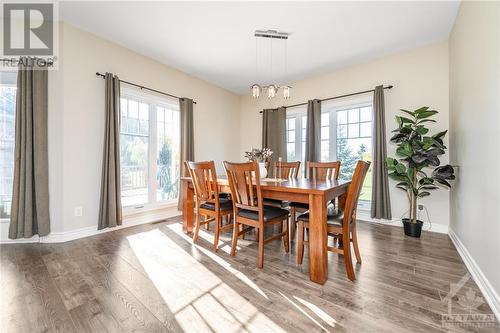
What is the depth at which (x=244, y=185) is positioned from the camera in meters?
2.17

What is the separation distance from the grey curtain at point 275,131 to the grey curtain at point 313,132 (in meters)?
0.61

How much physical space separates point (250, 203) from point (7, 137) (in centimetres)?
320

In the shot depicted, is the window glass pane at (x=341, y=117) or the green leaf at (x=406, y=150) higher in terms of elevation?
the window glass pane at (x=341, y=117)

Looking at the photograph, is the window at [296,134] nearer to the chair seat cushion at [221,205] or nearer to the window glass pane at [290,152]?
the window glass pane at [290,152]

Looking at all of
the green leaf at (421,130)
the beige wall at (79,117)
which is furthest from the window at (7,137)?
the green leaf at (421,130)

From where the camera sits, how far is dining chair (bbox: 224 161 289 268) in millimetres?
2092

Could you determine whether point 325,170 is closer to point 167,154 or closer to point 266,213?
point 266,213

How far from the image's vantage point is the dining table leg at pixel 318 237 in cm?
182

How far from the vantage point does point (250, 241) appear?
2766mm

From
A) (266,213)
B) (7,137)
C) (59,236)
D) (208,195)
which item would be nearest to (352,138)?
(266,213)

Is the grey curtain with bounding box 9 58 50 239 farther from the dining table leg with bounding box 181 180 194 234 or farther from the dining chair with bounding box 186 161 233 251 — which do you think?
the dining chair with bounding box 186 161 233 251

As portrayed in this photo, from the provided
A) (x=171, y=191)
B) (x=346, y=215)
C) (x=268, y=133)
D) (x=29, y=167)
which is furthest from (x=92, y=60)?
(x=346, y=215)

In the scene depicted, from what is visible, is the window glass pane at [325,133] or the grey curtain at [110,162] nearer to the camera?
the grey curtain at [110,162]

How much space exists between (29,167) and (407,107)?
524 centimetres
